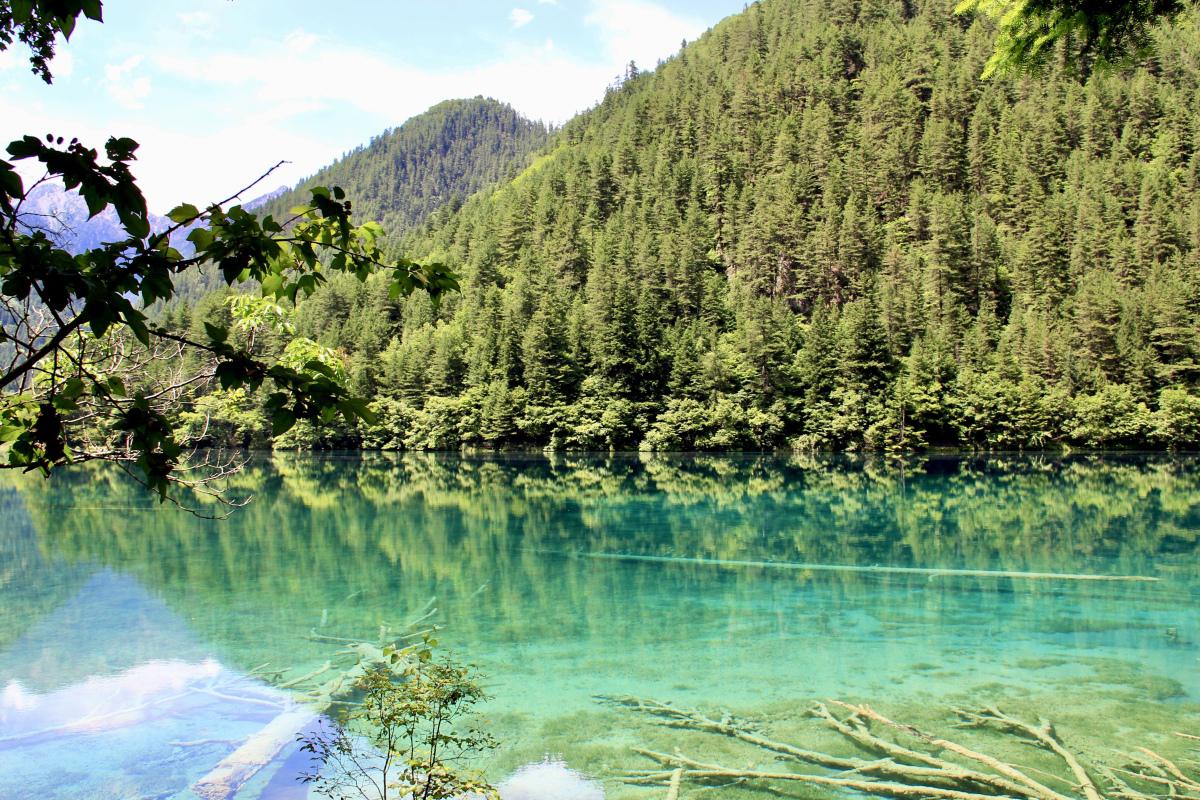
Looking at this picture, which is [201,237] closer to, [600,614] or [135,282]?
[135,282]

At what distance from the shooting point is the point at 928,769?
22.2 feet

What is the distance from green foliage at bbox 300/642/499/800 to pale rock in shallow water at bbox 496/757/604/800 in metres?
0.36

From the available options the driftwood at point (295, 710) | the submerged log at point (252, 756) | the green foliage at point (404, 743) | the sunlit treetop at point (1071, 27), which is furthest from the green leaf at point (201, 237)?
the submerged log at point (252, 756)

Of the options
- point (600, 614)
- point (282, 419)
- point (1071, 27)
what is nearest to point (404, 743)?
point (600, 614)

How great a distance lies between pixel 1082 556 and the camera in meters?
18.5

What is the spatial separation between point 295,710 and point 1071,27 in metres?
10.0

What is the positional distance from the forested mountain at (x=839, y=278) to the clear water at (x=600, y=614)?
1110 inches

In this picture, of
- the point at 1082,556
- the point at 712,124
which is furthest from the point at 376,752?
the point at 712,124

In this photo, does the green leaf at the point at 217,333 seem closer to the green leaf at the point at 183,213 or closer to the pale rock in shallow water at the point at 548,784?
the green leaf at the point at 183,213

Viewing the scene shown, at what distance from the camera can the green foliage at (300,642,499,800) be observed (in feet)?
18.1

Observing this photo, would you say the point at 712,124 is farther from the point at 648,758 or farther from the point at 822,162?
the point at 648,758

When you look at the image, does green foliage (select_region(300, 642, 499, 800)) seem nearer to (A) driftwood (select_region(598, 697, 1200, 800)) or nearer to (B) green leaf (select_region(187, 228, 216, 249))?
(A) driftwood (select_region(598, 697, 1200, 800))

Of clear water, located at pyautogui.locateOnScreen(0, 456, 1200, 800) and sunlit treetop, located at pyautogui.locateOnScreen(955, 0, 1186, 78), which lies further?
clear water, located at pyautogui.locateOnScreen(0, 456, 1200, 800)

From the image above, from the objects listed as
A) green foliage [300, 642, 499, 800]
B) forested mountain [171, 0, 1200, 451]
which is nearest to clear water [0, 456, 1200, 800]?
green foliage [300, 642, 499, 800]
